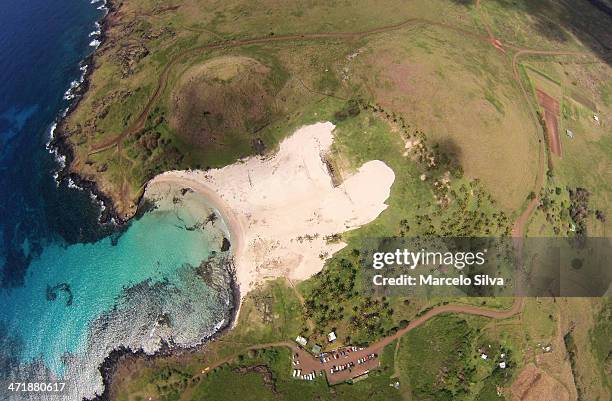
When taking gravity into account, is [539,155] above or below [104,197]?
above

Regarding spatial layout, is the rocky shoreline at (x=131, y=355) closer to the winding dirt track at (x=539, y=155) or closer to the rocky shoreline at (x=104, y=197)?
the rocky shoreline at (x=104, y=197)

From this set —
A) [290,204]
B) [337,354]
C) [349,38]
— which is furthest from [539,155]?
[337,354]

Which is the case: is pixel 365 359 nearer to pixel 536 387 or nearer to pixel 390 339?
pixel 390 339

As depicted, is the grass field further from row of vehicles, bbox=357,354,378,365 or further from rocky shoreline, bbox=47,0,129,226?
row of vehicles, bbox=357,354,378,365

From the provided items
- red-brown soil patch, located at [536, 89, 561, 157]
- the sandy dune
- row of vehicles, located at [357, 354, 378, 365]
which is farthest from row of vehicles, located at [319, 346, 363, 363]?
red-brown soil patch, located at [536, 89, 561, 157]

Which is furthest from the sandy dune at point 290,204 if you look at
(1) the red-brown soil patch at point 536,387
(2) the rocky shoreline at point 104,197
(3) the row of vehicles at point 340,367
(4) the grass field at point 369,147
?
(1) the red-brown soil patch at point 536,387
